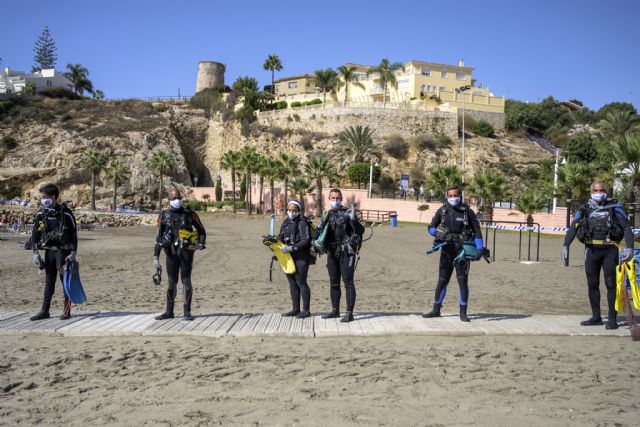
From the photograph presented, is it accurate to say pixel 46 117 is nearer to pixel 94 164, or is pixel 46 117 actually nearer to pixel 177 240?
pixel 94 164

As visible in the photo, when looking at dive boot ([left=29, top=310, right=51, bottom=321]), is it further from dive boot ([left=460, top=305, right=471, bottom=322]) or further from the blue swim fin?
dive boot ([left=460, top=305, right=471, bottom=322])

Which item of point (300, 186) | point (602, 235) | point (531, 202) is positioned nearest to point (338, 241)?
point (602, 235)

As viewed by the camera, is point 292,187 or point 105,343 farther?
point 292,187

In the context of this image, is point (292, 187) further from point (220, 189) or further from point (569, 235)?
point (569, 235)

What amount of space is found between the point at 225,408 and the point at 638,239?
2296 cm

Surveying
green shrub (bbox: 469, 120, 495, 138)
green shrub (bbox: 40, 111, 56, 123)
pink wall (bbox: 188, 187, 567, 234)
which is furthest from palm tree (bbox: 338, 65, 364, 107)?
green shrub (bbox: 40, 111, 56, 123)

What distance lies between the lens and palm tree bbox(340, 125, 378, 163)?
2409 inches

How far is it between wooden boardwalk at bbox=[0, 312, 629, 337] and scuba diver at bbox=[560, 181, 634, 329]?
552mm

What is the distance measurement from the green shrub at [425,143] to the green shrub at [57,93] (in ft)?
194

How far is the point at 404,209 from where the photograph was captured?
4741 cm

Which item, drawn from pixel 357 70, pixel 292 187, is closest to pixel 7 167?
pixel 292 187

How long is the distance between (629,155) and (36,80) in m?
98.0

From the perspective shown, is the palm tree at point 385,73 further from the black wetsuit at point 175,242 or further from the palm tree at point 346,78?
the black wetsuit at point 175,242

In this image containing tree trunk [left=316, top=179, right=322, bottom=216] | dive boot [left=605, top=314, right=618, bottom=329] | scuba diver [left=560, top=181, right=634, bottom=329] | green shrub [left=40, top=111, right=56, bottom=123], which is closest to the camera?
scuba diver [left=560, top=181, right=634, bottom=329]
